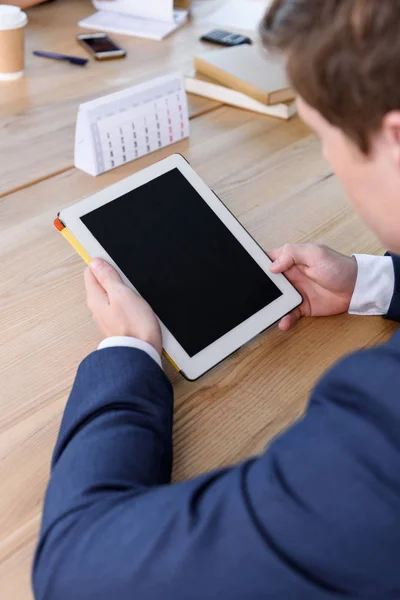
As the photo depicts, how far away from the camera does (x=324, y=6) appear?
561mm

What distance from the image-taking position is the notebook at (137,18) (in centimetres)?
168

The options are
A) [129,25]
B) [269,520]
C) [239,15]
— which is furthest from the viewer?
[239,15]

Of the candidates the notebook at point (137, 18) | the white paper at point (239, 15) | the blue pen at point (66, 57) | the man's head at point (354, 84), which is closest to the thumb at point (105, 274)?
the man's head at point (354, 84)

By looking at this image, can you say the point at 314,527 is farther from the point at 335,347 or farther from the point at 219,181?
the point at 219,181

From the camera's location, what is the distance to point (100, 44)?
158 cm

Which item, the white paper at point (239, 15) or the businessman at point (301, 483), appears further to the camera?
the white paper at point (239, 15)

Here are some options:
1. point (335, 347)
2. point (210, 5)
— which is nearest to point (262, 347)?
point (335, 347)

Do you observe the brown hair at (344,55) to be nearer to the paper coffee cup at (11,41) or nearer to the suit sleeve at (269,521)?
the suit sleeve at (269,521)

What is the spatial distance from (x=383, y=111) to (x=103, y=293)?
420mm

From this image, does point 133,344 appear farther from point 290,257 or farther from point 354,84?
point 354,84

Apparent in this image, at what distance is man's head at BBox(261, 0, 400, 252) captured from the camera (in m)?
0.53

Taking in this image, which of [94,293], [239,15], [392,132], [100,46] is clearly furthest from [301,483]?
[239,15]

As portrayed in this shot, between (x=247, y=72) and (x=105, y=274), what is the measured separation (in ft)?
2.59

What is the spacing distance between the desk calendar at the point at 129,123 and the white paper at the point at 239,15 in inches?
25.1
